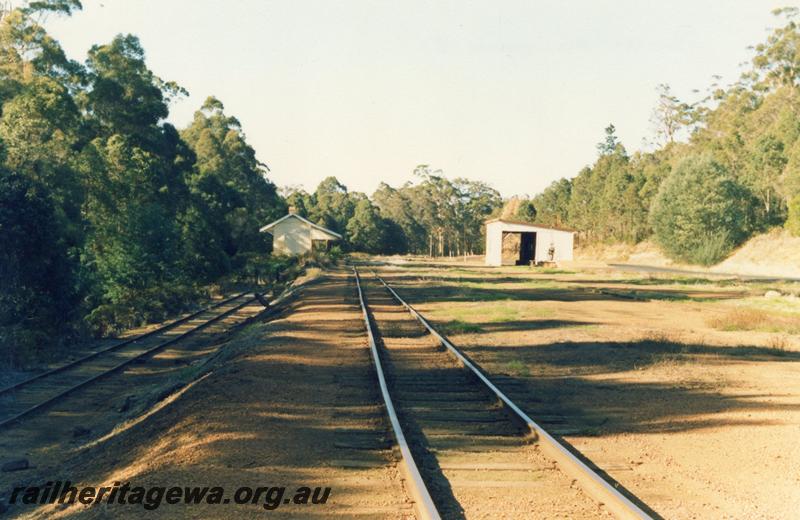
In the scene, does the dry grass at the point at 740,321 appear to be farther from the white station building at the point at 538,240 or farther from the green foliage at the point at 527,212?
the green foliage at the point at 527,212

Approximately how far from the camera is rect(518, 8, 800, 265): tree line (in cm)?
6406

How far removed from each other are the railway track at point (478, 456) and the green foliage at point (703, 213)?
5812cm

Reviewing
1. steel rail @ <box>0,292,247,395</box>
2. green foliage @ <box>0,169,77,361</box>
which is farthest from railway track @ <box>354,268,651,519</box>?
green foliage @ <box>0,169,77,361</box>

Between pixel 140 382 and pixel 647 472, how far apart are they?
12.1 meters

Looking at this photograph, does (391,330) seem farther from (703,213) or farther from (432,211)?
(432,211)

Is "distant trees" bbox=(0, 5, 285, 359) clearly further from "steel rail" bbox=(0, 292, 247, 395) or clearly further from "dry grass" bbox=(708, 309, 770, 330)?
"dry grass" bbox=(708, 309, 770, 330)

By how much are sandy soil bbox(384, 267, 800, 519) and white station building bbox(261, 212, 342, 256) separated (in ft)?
149

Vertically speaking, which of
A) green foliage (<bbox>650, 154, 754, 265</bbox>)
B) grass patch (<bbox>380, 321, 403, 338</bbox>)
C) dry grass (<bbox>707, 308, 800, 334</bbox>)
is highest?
green foliage (<bbox>650, 154, 754, 265</bbox>)

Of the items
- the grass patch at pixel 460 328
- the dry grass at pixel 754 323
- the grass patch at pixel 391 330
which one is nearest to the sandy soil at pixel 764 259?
the dry grass at pixel 754 323

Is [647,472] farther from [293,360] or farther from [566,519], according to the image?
[293,360]

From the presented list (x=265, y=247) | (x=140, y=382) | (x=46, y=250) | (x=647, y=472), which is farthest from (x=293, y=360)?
(x=265, y=247)

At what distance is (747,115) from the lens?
282ft

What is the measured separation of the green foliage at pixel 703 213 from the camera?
63.5 metres

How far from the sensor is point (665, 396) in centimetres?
1016
